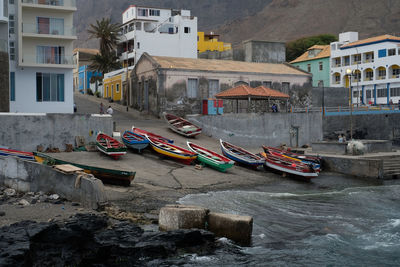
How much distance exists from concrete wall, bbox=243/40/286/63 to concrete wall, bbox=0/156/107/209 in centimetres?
4464

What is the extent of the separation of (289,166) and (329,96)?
2899 cm

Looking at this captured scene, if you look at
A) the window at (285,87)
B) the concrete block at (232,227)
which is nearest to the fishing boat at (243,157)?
the concrete block at (232,227)

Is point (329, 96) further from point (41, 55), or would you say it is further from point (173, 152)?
point (41, 55)

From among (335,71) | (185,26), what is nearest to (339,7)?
(335,71)

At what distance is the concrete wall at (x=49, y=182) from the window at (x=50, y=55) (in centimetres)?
1888

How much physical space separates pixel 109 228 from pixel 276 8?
→ 600 feet

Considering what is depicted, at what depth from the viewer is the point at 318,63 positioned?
74.0 metres

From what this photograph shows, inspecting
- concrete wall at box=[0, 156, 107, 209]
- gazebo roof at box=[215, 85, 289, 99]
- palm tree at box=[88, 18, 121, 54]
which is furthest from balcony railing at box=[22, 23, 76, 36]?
palm tree at box=[88, 18, 121, 54]

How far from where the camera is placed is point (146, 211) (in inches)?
629

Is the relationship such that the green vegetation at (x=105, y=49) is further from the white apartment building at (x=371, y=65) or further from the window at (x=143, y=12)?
the white apartment building at (x=371, y=65)

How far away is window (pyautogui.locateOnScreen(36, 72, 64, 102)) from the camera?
35.9 metres

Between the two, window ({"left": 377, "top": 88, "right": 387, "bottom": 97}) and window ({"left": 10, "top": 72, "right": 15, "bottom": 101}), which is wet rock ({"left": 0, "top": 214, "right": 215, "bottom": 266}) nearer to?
window ({"left": 10, "top": 72, "right": 15, "bottom": 101})

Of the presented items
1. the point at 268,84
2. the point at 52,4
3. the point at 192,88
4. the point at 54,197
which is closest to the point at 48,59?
the point at 52,4

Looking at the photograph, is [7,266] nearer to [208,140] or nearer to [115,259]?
[115,259]
